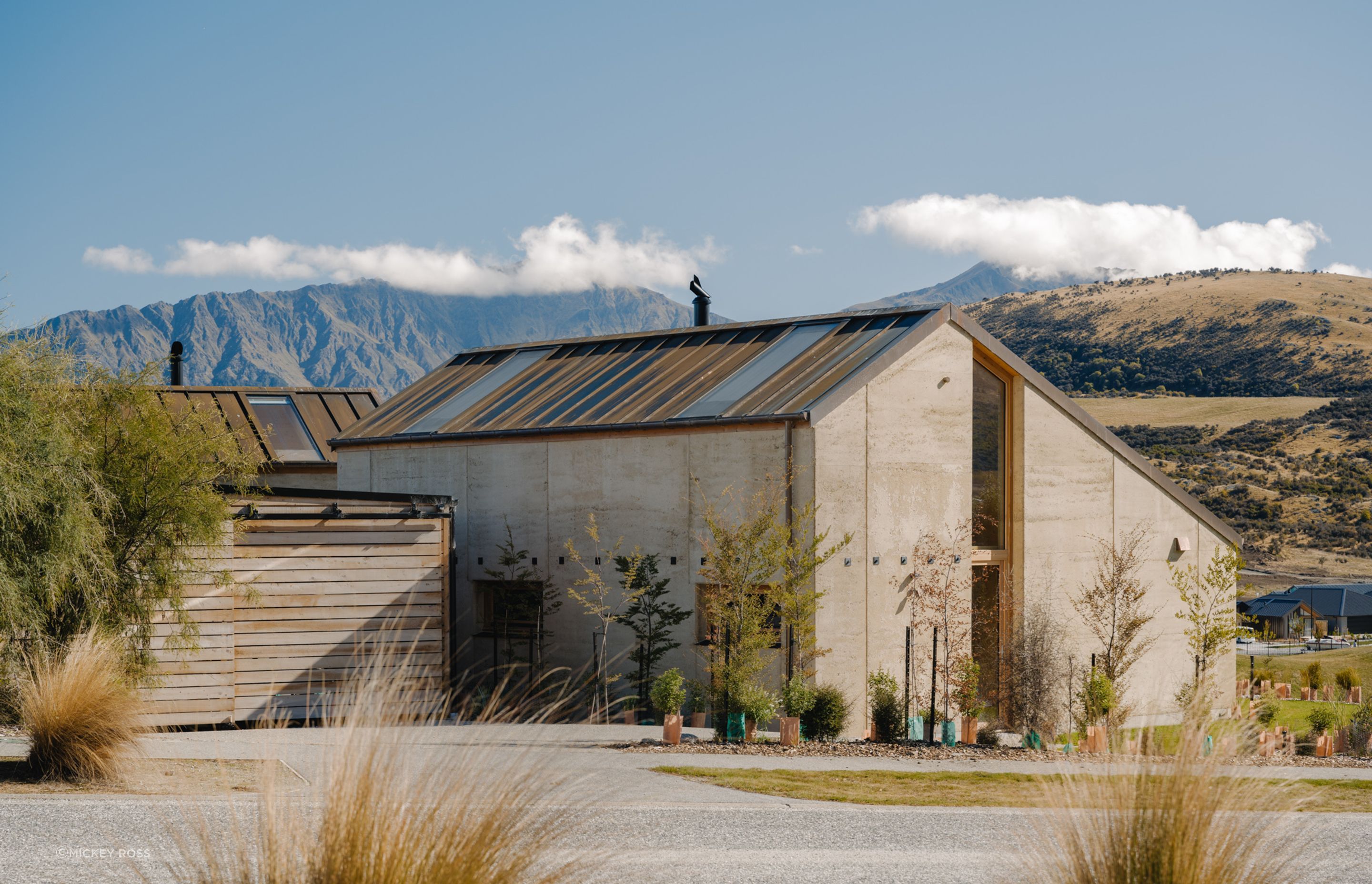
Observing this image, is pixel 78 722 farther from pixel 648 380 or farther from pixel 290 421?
pixel 290 421

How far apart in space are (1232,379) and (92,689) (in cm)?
9995

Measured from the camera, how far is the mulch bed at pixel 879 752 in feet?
49.6

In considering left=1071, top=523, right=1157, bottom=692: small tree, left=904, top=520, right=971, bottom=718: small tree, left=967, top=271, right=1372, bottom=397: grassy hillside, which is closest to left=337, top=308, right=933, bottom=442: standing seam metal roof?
left=904, top=520, right=971, bottom=718: small tree

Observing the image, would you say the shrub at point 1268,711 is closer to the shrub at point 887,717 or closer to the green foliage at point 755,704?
the shrub at point 887,717

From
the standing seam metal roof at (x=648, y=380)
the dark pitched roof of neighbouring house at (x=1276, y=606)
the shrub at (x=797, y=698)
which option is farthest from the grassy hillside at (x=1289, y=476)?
the shrub at (x=797, y=698)

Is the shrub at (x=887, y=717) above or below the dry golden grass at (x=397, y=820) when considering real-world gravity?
below

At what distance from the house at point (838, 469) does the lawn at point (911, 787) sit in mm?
4553

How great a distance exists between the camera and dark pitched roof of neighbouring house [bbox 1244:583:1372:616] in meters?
49.3

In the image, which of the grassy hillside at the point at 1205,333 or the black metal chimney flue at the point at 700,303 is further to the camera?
the grassy hillside at the point at 1205,333

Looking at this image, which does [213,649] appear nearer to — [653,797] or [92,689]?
[92,689]

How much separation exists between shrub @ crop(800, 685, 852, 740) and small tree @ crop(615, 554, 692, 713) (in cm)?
303

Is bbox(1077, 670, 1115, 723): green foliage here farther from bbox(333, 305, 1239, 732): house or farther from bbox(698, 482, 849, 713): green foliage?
bbox(698, 482, 849, 713): green foliage

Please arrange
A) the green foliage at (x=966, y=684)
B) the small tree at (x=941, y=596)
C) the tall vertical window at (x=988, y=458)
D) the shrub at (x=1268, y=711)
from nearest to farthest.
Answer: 1. the green foliage at (x=966, y=684)
2. the small tree at (x=941, y=596)
3. the shrub at (x=1268, y=711)
4. the tall vertical window at (x=988, y=458)

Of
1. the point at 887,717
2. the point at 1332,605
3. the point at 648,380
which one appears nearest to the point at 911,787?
the point at 887,717
